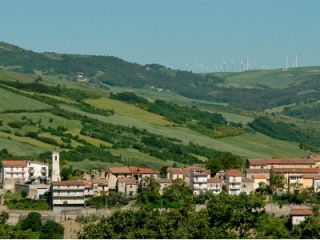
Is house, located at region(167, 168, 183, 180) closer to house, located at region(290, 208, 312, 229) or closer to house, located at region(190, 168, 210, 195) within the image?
house, located at region(190, 168, 210, 195)

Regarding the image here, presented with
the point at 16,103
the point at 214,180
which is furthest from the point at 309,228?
the point at 16,103

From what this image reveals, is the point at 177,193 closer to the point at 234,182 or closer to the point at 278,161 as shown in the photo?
the point at 234,182

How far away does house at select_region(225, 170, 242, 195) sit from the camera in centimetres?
6938

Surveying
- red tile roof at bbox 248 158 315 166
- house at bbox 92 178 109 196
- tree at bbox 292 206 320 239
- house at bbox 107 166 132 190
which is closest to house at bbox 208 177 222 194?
house at bbox 107 166 132 190

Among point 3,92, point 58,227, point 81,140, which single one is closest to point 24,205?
point 58,227

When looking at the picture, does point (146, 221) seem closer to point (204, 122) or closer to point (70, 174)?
point (70, 174)

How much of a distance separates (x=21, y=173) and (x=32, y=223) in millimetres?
10010

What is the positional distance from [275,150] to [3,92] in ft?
103

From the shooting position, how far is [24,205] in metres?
65.3

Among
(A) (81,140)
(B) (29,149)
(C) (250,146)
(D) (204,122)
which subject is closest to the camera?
(B) (29,149)

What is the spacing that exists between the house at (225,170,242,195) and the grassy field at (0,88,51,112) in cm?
4354

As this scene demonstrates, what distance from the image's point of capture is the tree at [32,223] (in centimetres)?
6166

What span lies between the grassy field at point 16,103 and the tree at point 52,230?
4700 centimetres

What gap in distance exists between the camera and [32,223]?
204 ft
